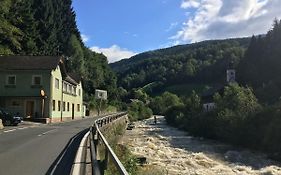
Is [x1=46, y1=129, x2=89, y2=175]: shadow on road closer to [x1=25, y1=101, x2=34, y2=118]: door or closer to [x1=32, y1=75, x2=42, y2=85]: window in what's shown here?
[x1=25, y1=101, x2=34, y2=118]: door

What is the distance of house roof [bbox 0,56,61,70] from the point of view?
50.4 m

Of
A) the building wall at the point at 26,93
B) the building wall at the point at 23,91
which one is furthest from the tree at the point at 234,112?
the building wall at the point at 23,91

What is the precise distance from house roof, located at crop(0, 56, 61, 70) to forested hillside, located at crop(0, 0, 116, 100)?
6674 millimetres

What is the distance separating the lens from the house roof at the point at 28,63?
50.4 meters

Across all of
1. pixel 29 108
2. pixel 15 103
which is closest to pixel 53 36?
pixel 15 103

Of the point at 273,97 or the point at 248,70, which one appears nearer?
the point at 273,97

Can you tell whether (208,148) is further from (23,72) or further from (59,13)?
(59,13)

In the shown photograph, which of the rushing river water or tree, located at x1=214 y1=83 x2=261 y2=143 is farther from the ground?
tree, located at x1=214 y1=83 x2=261 y2=143

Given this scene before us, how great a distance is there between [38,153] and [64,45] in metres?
91.2

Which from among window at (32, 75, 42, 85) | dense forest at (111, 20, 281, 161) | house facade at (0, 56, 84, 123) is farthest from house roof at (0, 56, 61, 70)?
dense forest at (111, 20, 281, 161)

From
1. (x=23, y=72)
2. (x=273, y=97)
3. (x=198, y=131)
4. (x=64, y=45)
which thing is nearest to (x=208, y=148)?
(x=198, y=131)

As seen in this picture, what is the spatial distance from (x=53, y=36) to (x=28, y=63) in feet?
140

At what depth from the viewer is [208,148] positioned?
39.6 meters

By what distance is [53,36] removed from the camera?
93000 mm
